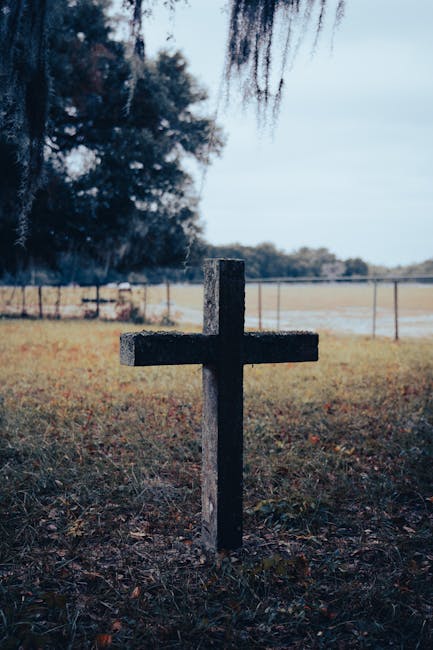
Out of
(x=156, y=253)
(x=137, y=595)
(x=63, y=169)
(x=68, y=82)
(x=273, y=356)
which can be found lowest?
(x=137, y=595)

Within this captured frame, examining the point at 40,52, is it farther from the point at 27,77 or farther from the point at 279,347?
the point at 279,347

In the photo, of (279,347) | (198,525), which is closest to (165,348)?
(279,347)

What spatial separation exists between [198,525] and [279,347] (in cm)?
115

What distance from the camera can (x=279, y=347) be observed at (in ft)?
10.5

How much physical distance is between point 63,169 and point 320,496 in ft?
34.1

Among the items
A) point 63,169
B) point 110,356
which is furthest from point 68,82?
point 110,356

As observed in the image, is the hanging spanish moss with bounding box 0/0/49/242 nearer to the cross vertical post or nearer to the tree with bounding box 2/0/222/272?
the cross vertical post

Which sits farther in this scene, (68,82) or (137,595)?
(68,82)

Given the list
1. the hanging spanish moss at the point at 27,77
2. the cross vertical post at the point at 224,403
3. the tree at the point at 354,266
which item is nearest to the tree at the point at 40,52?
the hanging spanish moss at the point at 27,77

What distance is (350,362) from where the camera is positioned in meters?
9.27

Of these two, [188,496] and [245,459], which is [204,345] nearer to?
[188,496]

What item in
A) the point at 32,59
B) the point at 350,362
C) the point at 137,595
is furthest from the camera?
the point at 350,362

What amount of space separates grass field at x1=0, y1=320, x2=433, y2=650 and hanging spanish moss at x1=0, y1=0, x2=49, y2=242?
203 cm

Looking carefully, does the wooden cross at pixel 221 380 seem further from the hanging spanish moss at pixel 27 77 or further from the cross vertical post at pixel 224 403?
the hanging spanish moss at pixel 27 77
